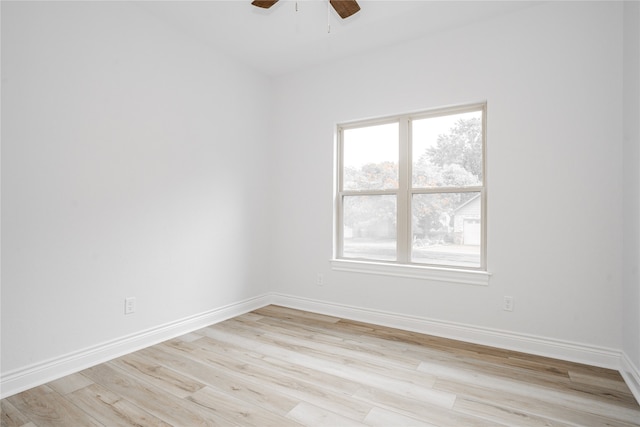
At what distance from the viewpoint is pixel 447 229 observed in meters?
3.17

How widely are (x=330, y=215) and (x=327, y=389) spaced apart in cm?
197

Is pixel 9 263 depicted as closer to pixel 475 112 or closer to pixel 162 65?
pixel 162 65

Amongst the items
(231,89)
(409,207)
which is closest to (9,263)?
(231,89)

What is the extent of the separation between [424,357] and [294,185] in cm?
234

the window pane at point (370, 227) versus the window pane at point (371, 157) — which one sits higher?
the window pane at point (371, 157)

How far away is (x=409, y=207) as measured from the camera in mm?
3373

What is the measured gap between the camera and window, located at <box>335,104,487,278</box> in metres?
3.07

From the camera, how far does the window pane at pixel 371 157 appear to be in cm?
350

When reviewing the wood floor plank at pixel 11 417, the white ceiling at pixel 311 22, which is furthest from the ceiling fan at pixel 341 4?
the wood floor plank at pixel 11 417

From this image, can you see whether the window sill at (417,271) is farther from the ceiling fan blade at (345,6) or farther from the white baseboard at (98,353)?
the ceiling fan blade at (345,6)

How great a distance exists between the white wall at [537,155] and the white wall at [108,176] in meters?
1.65

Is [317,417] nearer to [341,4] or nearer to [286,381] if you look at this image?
[286,381]

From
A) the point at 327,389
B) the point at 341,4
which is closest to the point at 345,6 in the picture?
the point at 341,4

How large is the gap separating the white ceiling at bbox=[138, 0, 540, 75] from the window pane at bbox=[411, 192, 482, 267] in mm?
1568
